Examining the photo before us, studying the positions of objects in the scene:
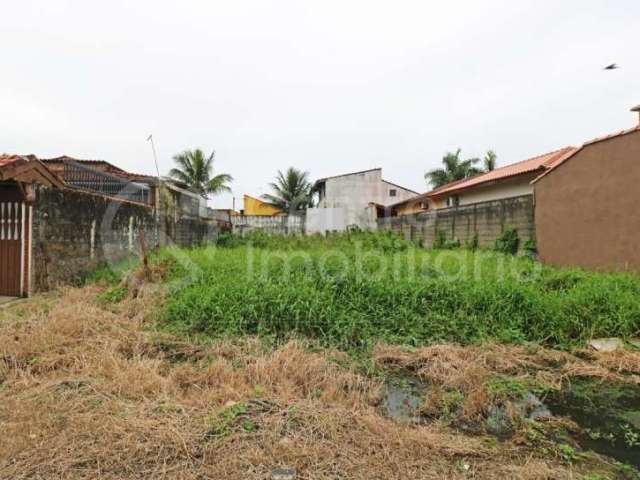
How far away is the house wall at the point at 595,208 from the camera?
5617mm

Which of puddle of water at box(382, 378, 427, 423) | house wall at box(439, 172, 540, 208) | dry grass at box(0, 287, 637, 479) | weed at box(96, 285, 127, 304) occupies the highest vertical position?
house wall at box(439, 172, 540, 208)

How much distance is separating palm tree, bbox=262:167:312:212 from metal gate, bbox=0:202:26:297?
744 inches

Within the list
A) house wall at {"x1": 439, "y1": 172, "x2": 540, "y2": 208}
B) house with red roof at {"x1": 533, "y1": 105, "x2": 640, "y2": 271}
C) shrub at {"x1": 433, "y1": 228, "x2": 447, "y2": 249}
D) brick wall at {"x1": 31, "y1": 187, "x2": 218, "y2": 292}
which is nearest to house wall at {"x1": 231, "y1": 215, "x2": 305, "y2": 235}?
house wall at {"x1": 439, "y1": 172, "x2": 540, "y2": 208}

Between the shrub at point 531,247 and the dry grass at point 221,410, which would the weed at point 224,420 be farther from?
the shrub at point 531,247

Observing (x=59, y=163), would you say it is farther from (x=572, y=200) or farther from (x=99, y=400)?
(x=572, y=200)

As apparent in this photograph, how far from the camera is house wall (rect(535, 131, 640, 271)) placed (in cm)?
562

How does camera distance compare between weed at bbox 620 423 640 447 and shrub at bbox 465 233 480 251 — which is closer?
weed at bbox 620 423 640 447

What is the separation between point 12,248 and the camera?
5.67 metres

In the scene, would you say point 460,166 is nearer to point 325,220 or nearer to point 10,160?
point 325,220

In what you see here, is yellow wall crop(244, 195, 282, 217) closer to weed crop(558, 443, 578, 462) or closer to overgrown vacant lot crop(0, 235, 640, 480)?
overgrown vacant lot crop(0, 235, 640, 480)

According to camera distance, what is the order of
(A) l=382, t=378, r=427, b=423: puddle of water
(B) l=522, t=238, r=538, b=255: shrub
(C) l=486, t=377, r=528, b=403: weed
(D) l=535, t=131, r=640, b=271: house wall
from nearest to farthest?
(A) l=382, t=378, r=427, b=423: puddle of water → (C) l=486, t=377, r=528, b=403: weed → (D) l=535, t=131, r=640, b=271: house wall → (B) l=522, t=238, r=538, b=255: shrub

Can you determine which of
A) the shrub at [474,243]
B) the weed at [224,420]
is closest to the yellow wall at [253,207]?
the shrub at [474,243]

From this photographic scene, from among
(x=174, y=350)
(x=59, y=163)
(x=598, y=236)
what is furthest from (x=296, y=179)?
(x=174, y=350)

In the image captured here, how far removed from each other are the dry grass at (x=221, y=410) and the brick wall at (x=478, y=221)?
16.2 feet
